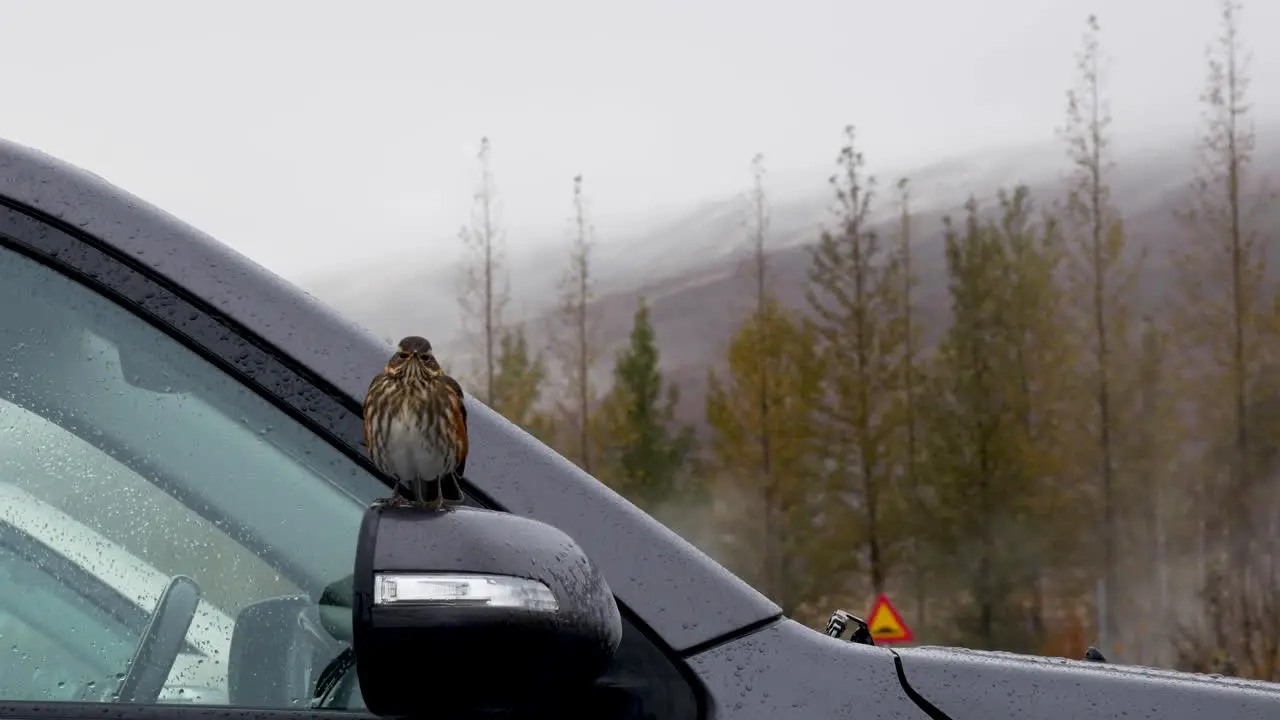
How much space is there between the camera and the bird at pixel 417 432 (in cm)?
132

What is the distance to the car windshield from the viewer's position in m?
1.44

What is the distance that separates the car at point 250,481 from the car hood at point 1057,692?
2cm

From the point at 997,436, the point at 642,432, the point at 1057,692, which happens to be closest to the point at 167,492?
the point at 1057,692

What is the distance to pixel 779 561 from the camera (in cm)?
5412

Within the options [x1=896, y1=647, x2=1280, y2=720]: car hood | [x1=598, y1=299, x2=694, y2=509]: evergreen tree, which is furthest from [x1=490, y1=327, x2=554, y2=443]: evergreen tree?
[x1=896, y1=647, x2=1280, y2=720]: car hood

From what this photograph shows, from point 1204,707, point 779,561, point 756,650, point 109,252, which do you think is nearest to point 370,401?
point 109,252

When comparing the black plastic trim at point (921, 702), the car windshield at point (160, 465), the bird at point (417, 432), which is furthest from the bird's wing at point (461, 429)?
the black plastic trim at point (921, 702)

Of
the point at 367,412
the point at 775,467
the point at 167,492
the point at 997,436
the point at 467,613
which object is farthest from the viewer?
the point at 775,467

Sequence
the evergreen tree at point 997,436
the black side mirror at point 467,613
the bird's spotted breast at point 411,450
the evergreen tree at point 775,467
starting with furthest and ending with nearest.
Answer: the evergreen tree at point 775,467 < the evergreen tree at point 997,436 < the bird's spotted breast at point 411,450 < the black side mirror at point 467,613

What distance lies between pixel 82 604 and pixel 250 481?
19 centimetres

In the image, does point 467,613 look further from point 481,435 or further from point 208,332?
point 208,332

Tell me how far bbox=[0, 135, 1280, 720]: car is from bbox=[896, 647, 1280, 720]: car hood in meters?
0.02

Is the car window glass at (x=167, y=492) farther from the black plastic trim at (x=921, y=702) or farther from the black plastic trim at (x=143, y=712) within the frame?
the black plastic trim at (x=921, y=702)

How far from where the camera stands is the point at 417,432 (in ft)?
4.33
